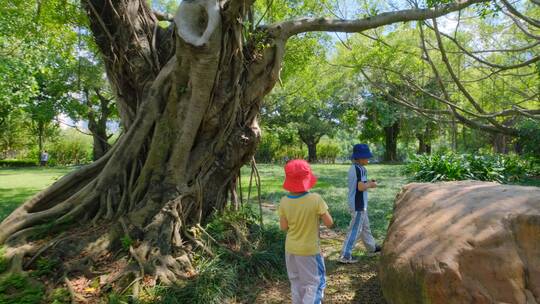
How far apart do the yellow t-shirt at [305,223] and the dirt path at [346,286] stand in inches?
43.4

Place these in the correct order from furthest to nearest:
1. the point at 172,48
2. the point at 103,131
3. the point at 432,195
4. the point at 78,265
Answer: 1. the point at 103,131
2. the point at 172,48
3. the point at 78,265
4. the point at 432,195

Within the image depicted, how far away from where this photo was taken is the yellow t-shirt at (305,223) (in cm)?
342

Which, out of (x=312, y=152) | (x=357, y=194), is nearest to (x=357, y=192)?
(x=357, y=194)

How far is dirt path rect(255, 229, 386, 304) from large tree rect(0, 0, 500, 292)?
1.11 meters

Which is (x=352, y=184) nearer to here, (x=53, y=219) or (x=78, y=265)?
(x=78, y=265)

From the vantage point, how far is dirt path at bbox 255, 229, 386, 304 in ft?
13.8

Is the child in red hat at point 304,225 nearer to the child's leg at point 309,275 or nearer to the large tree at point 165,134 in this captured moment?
the child's leg at point 309,275

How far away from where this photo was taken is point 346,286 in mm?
4523

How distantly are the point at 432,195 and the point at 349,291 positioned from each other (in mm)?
1474

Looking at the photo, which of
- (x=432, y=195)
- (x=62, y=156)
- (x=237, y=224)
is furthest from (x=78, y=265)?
(x=62, y=156)

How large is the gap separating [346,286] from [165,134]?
300cm

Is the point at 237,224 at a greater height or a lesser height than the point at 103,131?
lesser

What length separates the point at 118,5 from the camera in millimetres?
5621

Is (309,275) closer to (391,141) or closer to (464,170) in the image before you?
(464,170)
